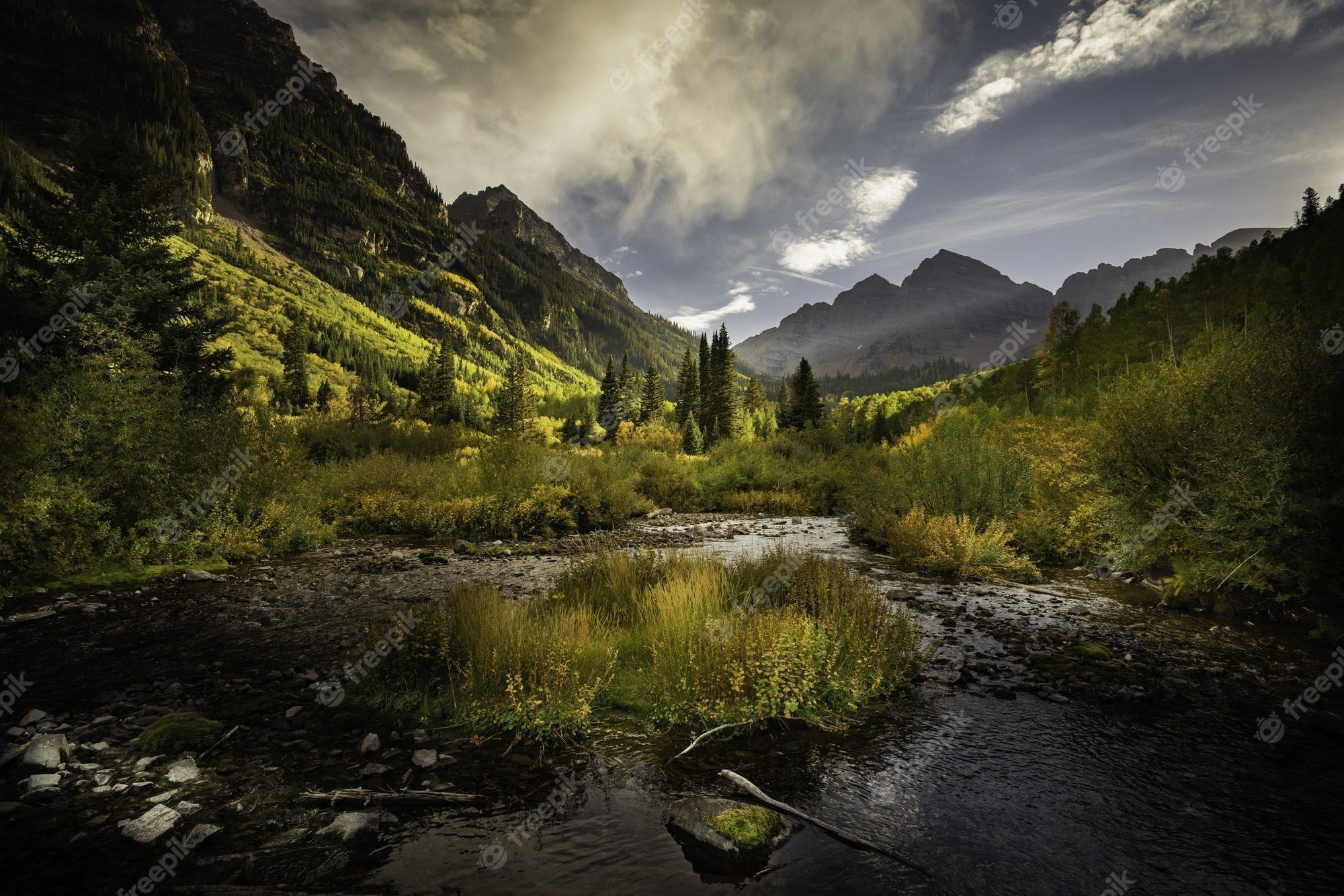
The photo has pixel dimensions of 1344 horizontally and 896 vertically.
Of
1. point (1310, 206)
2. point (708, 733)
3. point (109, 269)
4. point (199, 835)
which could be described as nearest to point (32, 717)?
point (199, 835)

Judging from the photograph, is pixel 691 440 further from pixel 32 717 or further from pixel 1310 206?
pixel 1310 206

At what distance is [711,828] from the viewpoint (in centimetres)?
432

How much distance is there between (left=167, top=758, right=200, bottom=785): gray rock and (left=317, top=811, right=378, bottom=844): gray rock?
1842mm

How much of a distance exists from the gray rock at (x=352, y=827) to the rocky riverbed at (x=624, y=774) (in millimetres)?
24

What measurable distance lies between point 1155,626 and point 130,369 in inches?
1016

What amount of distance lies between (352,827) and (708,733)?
3.46m

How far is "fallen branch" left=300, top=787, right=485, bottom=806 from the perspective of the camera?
4.65 metres

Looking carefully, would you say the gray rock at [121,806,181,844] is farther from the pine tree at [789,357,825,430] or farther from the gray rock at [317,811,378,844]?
the pine tree at [789,357,825,430]

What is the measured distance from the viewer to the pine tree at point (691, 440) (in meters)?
69.4

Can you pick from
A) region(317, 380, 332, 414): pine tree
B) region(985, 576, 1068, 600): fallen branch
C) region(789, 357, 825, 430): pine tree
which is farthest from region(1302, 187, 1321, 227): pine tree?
region(317, 380, 332, 414): pine tree

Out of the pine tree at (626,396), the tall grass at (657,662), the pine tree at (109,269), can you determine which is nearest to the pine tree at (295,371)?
the pine tree at (626,396)

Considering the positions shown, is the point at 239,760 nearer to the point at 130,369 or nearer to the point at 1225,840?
the point at 1225,840

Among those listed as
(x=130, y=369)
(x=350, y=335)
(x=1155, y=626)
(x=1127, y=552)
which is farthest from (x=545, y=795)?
(x=350, y=335)

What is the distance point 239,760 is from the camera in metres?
5.30
